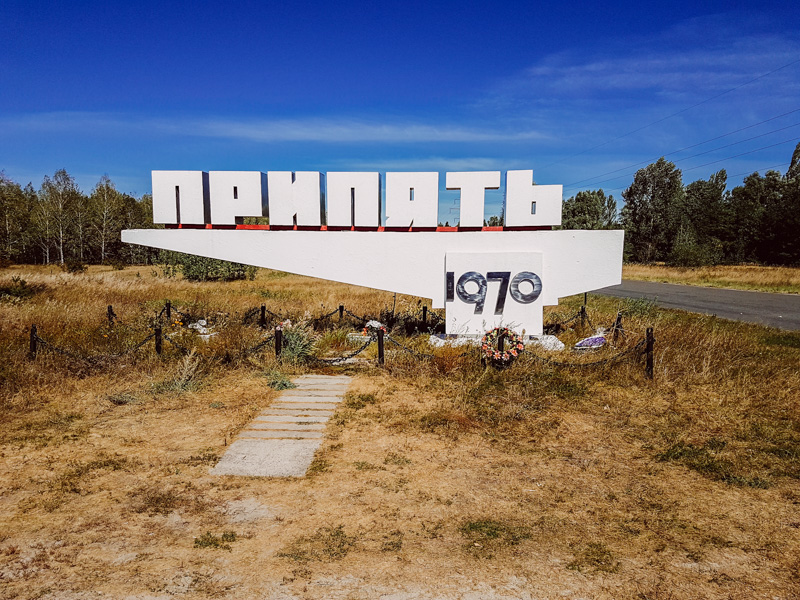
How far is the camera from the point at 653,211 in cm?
4922

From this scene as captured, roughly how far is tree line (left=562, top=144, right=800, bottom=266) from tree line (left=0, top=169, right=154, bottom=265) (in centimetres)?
4410

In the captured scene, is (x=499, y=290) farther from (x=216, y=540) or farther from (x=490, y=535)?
(x=216, y=540)

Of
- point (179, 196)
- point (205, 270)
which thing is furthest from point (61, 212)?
point (179, 196)

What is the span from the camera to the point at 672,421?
23.0 ft

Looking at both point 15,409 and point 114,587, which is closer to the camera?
point 114,587

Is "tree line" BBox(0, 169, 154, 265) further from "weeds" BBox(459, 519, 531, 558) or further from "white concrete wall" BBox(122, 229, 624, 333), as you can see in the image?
"weeds" BBox(459, 519, 531, 558)

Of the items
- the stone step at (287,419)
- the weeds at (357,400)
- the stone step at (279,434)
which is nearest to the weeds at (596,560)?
the stone step at (279,434)

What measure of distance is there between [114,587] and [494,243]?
29.3 ft

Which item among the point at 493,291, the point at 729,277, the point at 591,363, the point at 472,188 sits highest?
the point at 472,188

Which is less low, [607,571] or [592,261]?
[592,261]

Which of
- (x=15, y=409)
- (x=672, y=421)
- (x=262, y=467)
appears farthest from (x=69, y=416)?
(x=672, y=421)

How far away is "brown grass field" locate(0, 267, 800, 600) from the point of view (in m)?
3.70

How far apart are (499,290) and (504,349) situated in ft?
6.29

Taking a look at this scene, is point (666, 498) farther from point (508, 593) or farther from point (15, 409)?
point (15, 409)
